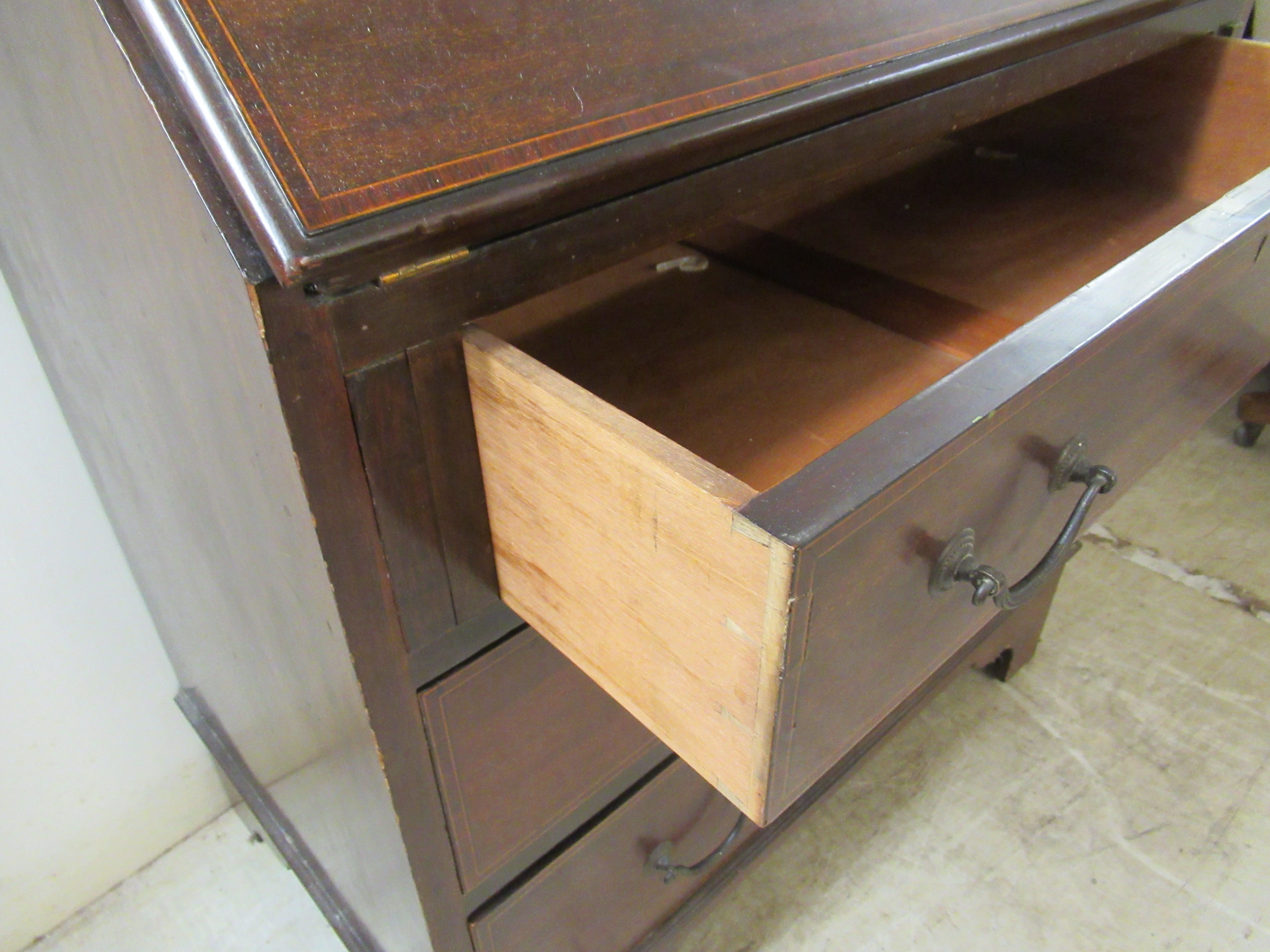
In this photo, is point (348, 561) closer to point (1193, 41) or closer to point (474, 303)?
point (474, 303)

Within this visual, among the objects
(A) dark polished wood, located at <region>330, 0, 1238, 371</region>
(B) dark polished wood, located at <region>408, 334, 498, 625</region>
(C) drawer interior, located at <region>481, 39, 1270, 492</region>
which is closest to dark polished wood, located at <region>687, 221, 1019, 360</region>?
(C) drawer interior, located at <region>481, 39, 1270, 492</region>

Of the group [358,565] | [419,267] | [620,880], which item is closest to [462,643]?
[358,565]

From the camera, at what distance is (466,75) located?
0.38 metres

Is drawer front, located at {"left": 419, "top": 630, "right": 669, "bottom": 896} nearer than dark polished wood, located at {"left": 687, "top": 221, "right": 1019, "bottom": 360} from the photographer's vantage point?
Yes

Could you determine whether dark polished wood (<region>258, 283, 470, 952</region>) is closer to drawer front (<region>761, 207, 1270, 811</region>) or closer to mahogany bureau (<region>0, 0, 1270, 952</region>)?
mahogany bureau (<region>0, 0, 1270, 952</region>)

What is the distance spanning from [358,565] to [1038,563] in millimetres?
335

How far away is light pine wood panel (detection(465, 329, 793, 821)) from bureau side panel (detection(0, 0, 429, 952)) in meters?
0.09

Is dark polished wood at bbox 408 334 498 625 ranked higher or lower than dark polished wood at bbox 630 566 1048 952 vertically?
higher

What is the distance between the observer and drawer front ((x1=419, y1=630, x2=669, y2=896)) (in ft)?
1.73

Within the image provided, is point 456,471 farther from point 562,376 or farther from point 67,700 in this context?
point 67,700

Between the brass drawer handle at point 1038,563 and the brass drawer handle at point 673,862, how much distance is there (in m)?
0.35

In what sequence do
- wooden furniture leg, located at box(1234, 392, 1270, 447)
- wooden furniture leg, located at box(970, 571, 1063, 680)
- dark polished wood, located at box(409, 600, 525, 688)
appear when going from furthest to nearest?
1. wooden furniture leg, located at box(1234, 392, 1270, 447)
2. wooden furniture leg, located at box(970, 571, 1063, 680)
3. dark polished wood, located at box(409, 600, 525, 688)

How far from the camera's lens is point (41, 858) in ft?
2.96

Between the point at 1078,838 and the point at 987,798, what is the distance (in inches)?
3.9
